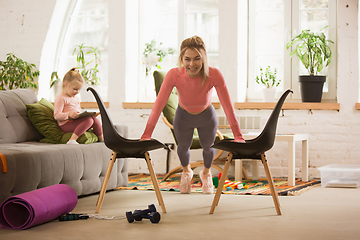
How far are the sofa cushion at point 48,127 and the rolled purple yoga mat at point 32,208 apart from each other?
97 cm

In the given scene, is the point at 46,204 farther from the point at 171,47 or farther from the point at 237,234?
the point at 171,47

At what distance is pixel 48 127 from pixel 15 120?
268 mm

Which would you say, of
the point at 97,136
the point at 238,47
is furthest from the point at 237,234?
the point at 238,47

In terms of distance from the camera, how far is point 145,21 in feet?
17.3

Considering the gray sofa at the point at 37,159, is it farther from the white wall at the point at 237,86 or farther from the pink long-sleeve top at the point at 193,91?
the white wall at the point at 237,86

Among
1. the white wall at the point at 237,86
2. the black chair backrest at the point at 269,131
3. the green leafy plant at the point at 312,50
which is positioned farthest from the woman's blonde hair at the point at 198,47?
the green leafy plant at the point at 312,50

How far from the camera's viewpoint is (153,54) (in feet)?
16.3

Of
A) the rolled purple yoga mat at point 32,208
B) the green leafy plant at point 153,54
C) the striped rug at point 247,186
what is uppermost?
the green leafy plant at point 153,54

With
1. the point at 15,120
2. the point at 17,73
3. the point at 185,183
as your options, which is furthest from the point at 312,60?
the point at 17,73

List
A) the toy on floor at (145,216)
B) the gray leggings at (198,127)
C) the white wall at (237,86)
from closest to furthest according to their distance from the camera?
the toy on floor at (145,216) → the gray leggings at (198,127) → the white wall at (237,86)

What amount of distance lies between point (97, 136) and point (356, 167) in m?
2.44

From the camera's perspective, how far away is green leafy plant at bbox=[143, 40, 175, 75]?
4.98 m

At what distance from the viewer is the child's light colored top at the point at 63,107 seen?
3.45 m

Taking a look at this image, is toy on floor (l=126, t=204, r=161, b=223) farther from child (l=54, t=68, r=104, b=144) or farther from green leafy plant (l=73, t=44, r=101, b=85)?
green leafy plant (l=73, t=44, r=101, b=85)
